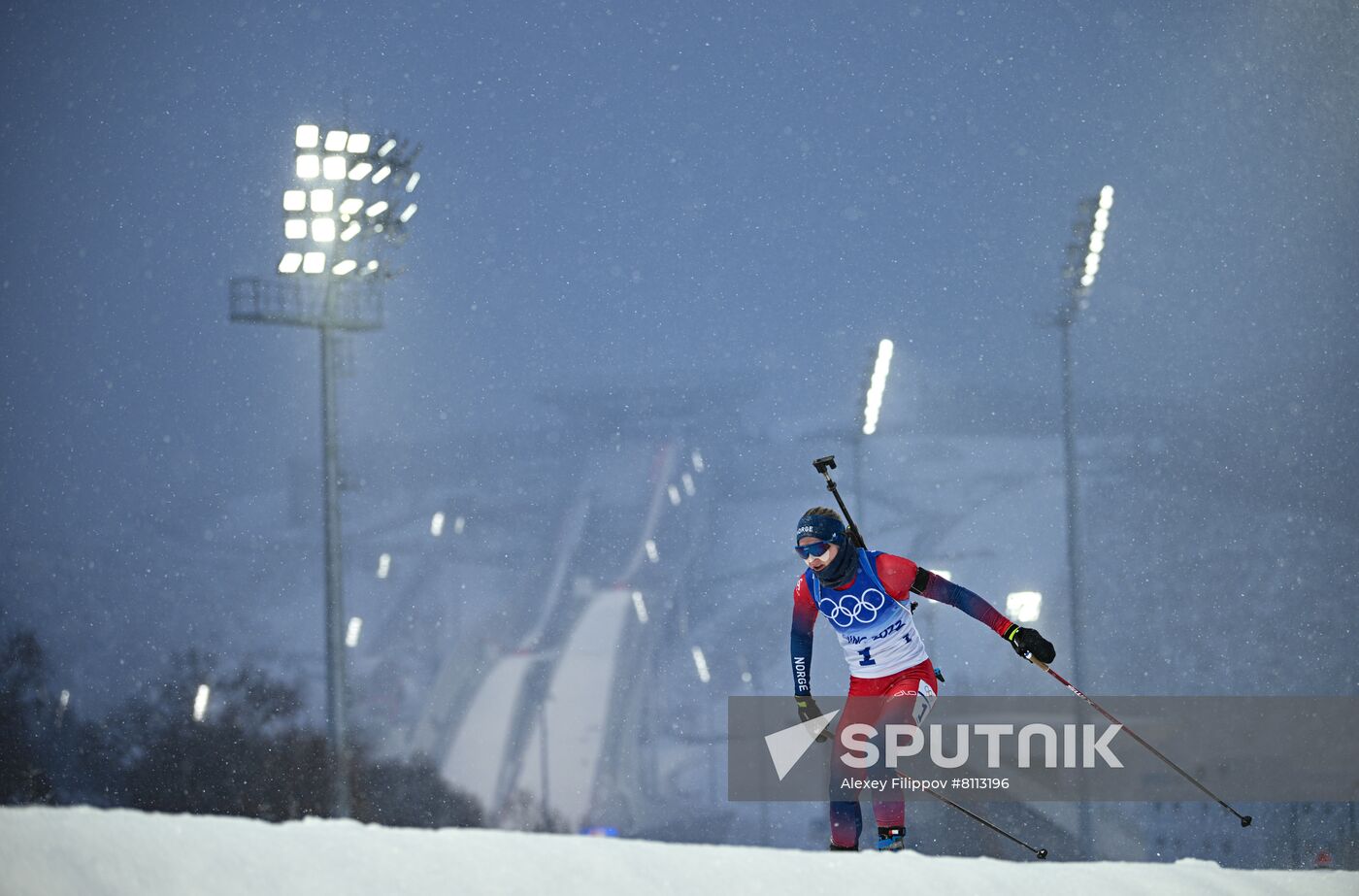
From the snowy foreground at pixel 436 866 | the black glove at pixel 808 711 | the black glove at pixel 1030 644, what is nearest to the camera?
the snowy foreground at pixel 436 866

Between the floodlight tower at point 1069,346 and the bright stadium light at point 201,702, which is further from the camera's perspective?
the bright stadium light at point 201,702

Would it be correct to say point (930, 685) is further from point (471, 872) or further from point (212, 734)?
point (212, 734)

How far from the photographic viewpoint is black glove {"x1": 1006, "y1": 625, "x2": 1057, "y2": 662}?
21.5ft

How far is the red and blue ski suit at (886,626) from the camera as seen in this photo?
263 inches

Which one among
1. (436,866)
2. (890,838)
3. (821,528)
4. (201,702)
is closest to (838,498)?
(821,528)

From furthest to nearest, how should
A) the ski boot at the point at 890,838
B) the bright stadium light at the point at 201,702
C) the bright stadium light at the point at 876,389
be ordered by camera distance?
the bright stadium light at the point at 201,702 < the bright stadium light at the point at 876,389 < the ski boot at the point at 890,838

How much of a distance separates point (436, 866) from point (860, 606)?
320cm

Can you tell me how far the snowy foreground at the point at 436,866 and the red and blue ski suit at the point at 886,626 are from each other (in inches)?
61.2

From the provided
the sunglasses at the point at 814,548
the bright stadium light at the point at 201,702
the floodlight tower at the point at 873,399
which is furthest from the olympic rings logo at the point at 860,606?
the bright stadium light at the point at 201,702

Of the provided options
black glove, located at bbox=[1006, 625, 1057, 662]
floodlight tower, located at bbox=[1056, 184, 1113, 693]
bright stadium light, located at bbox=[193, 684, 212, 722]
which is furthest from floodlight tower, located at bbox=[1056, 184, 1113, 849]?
bright stadium light, located at bbox=[193, 684, 212, 722]

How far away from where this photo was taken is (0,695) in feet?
97.7

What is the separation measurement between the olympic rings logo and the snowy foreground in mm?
1802

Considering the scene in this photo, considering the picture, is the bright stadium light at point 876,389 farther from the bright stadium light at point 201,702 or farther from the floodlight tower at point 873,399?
the bright stadium light at point 201,702

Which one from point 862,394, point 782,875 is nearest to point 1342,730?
point 862,394
